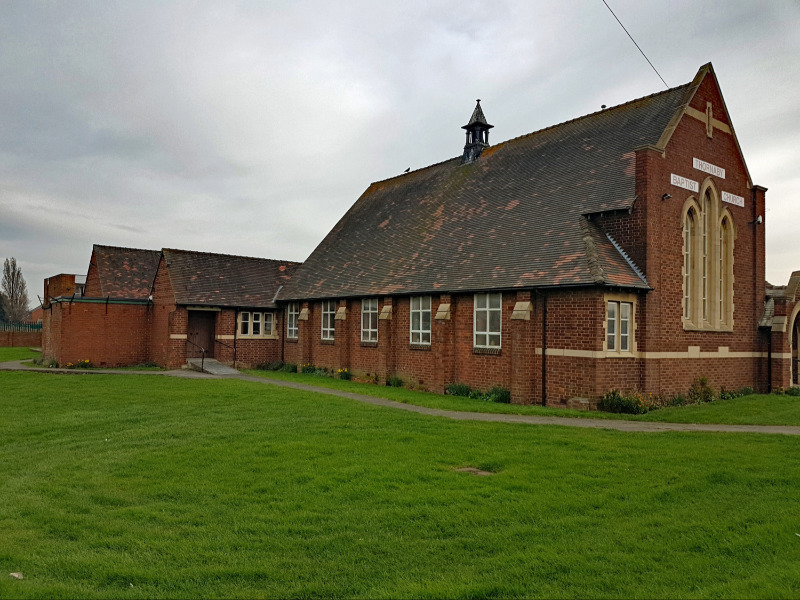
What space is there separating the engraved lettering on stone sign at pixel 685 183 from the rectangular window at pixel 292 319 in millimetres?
17863

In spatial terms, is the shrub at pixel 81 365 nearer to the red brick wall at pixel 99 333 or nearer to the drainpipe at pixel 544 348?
the red brick wall at pixel 99 333

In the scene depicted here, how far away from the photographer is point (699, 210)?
20219mm

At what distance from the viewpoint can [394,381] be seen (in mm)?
23219

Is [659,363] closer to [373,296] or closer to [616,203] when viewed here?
[616,203]

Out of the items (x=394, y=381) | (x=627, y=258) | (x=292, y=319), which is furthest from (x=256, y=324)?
(x=627, y=258)

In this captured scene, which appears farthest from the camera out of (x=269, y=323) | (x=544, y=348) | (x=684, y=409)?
(x=269, y=323)

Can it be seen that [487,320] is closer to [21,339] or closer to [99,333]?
Result: [99,333]

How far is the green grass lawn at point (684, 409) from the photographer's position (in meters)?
15.3

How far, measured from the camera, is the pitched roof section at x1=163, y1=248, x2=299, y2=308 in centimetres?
3000

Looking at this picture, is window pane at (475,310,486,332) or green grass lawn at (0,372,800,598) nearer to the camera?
green grass lawn at (0,372,800,598)

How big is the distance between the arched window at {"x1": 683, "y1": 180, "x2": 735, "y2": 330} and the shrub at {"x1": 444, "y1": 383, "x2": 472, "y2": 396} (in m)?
6.88

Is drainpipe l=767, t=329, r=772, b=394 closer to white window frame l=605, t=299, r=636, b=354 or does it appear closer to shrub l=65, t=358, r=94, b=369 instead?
white window frame l=605, t=299, r=636, b=354

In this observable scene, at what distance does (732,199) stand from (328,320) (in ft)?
53.7

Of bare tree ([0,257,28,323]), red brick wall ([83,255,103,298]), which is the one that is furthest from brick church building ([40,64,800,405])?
bare tree ([0,257,28,323])
